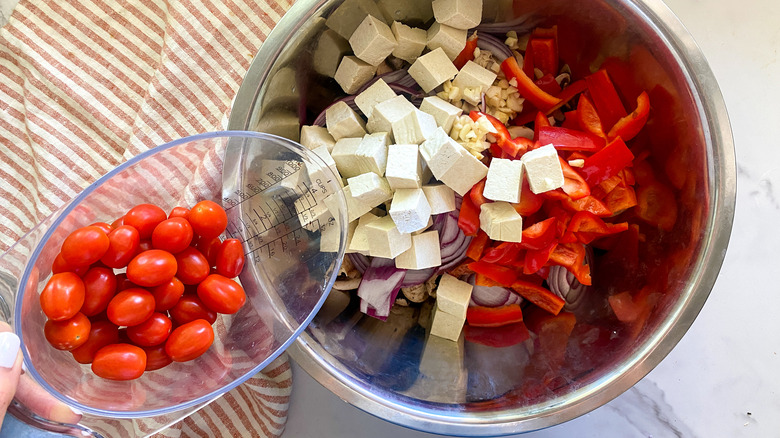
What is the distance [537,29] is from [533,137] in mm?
225

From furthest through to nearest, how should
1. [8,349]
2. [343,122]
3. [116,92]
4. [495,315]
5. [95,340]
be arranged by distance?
[116,92] < [495,315] < [343,122] < [95,340] < [8,349]

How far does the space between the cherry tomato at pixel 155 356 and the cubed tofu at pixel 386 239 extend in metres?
0.43

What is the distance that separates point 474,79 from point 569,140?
0.74 feet

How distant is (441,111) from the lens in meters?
1.17

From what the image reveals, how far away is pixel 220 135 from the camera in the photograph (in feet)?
3.39

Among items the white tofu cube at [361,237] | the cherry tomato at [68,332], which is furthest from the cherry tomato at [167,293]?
the white tofu cube at [361,237]

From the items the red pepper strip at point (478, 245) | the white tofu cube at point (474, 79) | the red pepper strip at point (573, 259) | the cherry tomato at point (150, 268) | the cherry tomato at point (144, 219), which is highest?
the cherry tomato at point (144, 219)

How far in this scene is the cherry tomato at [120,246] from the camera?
0.95 metres

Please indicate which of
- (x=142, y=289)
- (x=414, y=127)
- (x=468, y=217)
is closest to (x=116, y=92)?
(x=142, y=289)

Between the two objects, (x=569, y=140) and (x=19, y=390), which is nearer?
(x=19, y=390)

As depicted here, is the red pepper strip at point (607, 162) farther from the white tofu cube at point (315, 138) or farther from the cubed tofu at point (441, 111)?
the white tofu cube at point (315, 138)

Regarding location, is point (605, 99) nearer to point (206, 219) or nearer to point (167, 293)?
point (206, 219)

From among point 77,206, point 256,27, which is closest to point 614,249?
point 256,27

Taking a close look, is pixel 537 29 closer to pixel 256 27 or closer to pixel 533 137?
pixel 533 137
